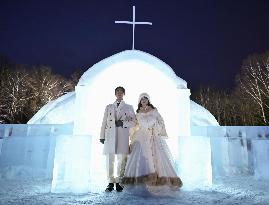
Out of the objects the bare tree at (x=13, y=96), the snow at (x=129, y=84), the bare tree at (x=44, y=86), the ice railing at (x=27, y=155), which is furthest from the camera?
the bare tree at (x=44, y=86)

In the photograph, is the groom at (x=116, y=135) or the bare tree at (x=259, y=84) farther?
the bare tree at (x=259, y=84)

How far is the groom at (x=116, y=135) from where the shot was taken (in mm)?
5207

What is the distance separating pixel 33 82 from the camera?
77.0 feet

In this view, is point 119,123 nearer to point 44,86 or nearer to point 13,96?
point 13,96

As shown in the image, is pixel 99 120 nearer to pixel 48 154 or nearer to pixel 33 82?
pixel 48 154

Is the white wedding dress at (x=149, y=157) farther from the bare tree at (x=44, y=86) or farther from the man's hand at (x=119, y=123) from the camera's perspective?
the bare tree at (x=44, y=86)

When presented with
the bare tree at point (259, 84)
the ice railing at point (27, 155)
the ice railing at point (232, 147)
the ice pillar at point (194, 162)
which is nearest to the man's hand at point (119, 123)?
the ice pillar at point (194, 162)

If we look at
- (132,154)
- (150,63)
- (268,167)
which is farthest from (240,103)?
(132,154)

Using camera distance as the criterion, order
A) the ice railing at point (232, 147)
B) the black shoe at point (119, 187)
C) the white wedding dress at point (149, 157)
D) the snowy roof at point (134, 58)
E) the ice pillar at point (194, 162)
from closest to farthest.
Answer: the black shoe at point (119, 187), the white wedding dress at point (149, 157), the ice pillar at point (194, 162), the snowy roof at point (134, 58), the ice railing at point (232, 147)

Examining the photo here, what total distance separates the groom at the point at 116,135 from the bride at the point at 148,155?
189 millimetres

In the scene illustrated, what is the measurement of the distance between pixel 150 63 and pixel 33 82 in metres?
19.0

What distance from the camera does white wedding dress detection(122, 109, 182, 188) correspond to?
5.06m

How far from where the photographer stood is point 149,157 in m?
5.26

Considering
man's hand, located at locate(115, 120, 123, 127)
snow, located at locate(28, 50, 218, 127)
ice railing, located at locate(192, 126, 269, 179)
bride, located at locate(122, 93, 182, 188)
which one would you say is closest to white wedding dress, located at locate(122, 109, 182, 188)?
bride, located at locate(122, 93, 182, 188)
